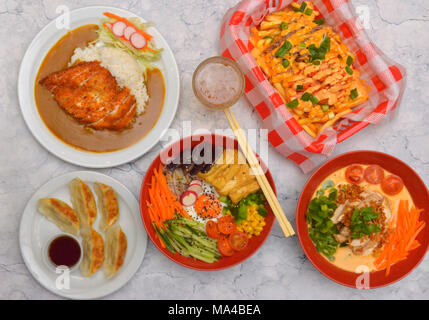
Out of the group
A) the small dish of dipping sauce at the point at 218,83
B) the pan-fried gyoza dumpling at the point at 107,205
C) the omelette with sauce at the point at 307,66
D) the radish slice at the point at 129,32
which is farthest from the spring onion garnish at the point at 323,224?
the radish slice at the point at 129,32

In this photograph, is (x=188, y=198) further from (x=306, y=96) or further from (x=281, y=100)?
(x=306, y=96)

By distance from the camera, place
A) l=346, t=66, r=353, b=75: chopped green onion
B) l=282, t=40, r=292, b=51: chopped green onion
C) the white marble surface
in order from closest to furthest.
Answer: l=282, t=40, r=292, b=51: chopped green onion
l=346, t=66, r=353, b=75: chopped green onion
the white marble surface

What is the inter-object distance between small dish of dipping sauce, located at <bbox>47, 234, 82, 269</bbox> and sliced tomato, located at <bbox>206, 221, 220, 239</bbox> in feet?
3.52

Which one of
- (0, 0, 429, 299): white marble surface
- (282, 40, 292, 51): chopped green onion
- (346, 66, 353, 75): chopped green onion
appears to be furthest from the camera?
(0, 0, 429, 299): white marble surface

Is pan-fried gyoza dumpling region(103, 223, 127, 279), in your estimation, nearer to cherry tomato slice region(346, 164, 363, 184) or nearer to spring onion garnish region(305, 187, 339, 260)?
spring onion garnish region(305, 187, 339, 260)

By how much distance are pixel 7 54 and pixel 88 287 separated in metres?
2.07

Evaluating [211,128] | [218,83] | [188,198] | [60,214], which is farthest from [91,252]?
[218,83]

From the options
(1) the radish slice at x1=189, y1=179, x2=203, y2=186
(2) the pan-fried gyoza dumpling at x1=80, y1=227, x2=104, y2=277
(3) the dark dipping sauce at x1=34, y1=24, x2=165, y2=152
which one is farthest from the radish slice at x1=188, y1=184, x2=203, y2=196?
(2) the pan-fried gyoza dumpling at x1=80, y1=227, x2=104, y2=277

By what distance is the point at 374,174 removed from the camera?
3.18 metres

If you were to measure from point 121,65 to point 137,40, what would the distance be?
24cm

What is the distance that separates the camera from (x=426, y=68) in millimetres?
3428

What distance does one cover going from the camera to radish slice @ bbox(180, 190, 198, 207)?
3123 millimetres

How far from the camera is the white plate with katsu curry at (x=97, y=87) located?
3.04 meters

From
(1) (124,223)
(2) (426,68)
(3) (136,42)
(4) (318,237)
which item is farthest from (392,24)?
Answer: (1) (124,223)
